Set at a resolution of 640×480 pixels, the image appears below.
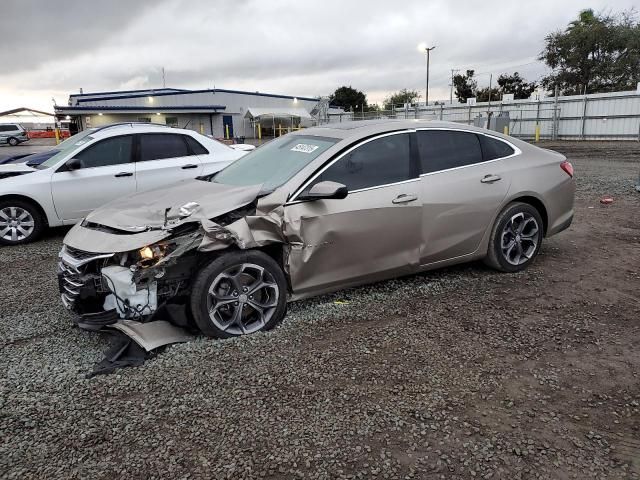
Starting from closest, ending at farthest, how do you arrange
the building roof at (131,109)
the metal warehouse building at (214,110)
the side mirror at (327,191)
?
the side mirror at (327,191), the building roof at (131,109), the metal warehouse building at (214,110)

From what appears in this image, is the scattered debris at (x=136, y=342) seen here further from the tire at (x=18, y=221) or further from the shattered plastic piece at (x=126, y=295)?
the tire at (x=18, y=221)

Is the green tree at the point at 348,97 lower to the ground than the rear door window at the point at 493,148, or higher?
higher

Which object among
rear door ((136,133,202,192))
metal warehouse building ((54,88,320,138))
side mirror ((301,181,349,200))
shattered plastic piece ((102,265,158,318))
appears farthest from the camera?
metal warehouse building ((54,88,320,138))

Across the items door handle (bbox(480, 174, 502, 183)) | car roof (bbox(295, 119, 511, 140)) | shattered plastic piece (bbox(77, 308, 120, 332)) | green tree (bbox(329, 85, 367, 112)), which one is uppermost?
green tree (bbox(329, 85, 367, 112))

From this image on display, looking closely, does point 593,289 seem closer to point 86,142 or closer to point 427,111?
point 86,142

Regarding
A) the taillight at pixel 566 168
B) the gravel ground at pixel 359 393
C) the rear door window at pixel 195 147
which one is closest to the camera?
the gravel ground at pixel 359 393

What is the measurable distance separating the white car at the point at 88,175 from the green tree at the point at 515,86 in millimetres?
64158

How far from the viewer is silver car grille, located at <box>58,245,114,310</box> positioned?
3.61 m

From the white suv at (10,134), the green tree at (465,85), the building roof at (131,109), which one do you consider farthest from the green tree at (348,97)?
the white suv at (10,134)

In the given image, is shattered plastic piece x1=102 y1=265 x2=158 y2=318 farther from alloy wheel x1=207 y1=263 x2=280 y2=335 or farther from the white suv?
the white suv

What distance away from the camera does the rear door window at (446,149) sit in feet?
15.3

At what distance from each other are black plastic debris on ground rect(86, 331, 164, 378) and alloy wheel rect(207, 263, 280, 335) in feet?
1.61

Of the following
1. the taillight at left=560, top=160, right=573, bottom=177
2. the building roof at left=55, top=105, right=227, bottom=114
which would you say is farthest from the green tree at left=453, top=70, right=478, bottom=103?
the taillight at left=560, top=160, right=573, bottom=177

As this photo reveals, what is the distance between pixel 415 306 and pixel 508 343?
91 centimetres
